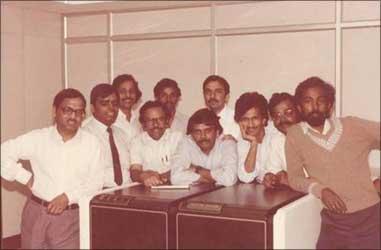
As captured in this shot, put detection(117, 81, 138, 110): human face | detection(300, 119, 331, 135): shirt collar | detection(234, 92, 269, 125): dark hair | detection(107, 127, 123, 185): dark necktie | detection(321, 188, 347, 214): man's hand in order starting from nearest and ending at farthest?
detection(321, 188, 347, 214): man's hand, detection(300, 119, 331, 135): shirt collar, detection(234, 92, 269, 125): dark hair, detection(107, 127, 123, 185): dark necktie, detection(117, 81, 138, 110): human face

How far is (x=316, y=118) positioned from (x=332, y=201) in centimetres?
35

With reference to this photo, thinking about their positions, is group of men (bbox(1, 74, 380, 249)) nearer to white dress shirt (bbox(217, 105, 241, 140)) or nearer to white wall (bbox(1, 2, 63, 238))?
white dress shirt (bbox(217, 105, 241, 140))

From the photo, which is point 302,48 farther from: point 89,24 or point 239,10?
point 89,24

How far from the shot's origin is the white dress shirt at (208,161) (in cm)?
268

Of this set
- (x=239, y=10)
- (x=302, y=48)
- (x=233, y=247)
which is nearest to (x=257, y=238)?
(x=233, y=247)

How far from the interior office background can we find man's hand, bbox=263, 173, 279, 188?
2.97 feet

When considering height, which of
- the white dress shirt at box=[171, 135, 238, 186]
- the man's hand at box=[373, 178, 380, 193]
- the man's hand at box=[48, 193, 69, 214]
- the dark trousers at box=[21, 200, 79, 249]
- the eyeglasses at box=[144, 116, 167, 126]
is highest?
the eyeglasses at box=[144, 116, 167, 126]

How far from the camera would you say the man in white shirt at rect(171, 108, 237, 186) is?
268 centimetres

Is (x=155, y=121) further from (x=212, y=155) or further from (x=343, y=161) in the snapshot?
(x=343, y=161)

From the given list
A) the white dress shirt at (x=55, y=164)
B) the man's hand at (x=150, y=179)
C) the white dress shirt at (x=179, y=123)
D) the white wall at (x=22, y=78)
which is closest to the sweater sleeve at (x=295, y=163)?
the man's hand at (x=150, y=179)

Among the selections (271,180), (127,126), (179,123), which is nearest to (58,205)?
(127,126)

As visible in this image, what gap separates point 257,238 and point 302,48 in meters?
1.64

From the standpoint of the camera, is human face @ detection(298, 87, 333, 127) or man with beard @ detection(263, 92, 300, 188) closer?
human face @ detection(298, 87, 333, 127)

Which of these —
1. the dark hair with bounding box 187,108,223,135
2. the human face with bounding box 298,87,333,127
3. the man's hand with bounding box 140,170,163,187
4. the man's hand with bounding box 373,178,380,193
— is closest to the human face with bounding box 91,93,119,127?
the man's hand with bounding box 140,170,163,187
